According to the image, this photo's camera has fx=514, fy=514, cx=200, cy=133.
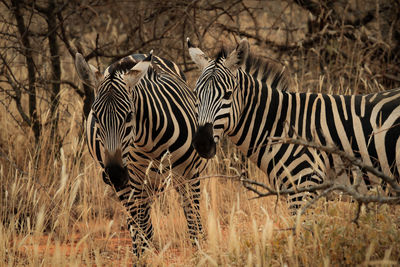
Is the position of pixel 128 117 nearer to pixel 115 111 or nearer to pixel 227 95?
pixel 115 111

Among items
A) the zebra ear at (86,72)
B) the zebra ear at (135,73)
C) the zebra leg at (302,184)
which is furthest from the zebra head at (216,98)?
the zebra ear at (86,72)

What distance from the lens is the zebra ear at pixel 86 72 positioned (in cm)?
→ 408

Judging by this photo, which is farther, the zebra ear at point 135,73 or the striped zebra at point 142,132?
the zebra ear at point 135,73

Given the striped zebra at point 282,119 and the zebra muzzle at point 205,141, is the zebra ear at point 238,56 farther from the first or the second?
the zebra muzzle at point 205,141

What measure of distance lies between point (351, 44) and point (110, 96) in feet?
16.0

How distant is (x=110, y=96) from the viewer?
3.88 metres

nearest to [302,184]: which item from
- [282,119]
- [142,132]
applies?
[282,119]

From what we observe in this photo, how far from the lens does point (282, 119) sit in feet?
14.2

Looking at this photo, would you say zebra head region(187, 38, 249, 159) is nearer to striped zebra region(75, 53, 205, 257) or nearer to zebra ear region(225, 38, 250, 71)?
zebra ear region(225, 38, 250, 71)

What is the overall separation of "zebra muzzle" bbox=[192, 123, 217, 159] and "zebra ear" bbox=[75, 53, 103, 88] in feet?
3.09

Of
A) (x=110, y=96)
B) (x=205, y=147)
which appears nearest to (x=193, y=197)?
(x=205, y=147)

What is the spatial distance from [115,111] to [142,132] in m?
0.55

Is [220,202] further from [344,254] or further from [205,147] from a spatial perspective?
[344,254]

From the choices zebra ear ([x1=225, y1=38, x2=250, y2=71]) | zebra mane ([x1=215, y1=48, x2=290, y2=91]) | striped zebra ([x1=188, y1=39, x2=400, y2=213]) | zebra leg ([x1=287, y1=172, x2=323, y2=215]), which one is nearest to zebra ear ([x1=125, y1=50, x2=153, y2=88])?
striped zebra ([x1=188, y1=39, x2=400, y2=213])
